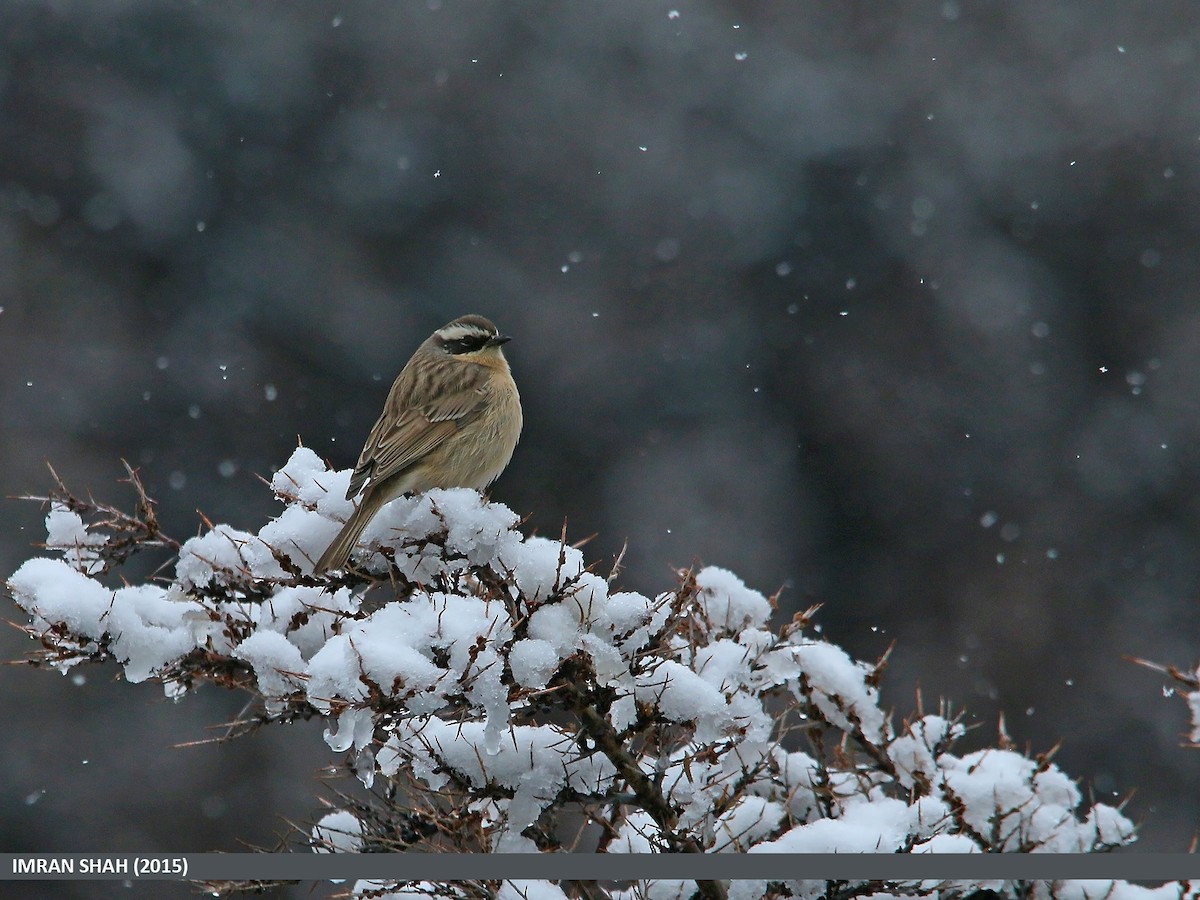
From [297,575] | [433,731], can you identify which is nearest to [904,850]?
[433,731]

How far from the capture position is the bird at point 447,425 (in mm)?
4895

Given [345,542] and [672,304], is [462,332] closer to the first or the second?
[345,542]

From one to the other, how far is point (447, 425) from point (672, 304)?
8.40 metres

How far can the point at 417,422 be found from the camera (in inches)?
202

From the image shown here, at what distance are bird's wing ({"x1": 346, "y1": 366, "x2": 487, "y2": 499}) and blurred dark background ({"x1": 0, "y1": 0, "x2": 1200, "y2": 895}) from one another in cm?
584

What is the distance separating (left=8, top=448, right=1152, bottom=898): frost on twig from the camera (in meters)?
2.80

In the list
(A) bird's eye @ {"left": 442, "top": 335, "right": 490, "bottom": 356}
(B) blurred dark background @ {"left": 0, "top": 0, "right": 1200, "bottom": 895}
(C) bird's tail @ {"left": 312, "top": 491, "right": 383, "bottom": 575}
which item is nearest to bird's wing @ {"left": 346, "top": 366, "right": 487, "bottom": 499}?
(A) bird's eye @ {"left": 442, "top": 335, "right": 490, "bottom": 356}

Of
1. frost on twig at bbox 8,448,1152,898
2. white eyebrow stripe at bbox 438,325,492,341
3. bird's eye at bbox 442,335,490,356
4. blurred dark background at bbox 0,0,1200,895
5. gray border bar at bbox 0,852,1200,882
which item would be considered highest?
blurred dark background at bbox 0,0,1200,895

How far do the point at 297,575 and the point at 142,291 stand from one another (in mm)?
10711

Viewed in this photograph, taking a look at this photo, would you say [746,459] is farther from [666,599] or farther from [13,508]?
[666,599]

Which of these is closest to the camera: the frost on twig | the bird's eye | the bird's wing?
the frost on twig

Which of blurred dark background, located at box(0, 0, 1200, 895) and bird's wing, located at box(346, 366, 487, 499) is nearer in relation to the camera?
bird's wing, located at box(346, 366, 487, 499)

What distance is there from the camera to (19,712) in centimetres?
1073

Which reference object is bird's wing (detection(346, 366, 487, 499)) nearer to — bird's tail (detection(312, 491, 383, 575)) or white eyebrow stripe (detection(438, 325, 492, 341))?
white eyebrow stripe (detection(438, 325, 492, 341))
